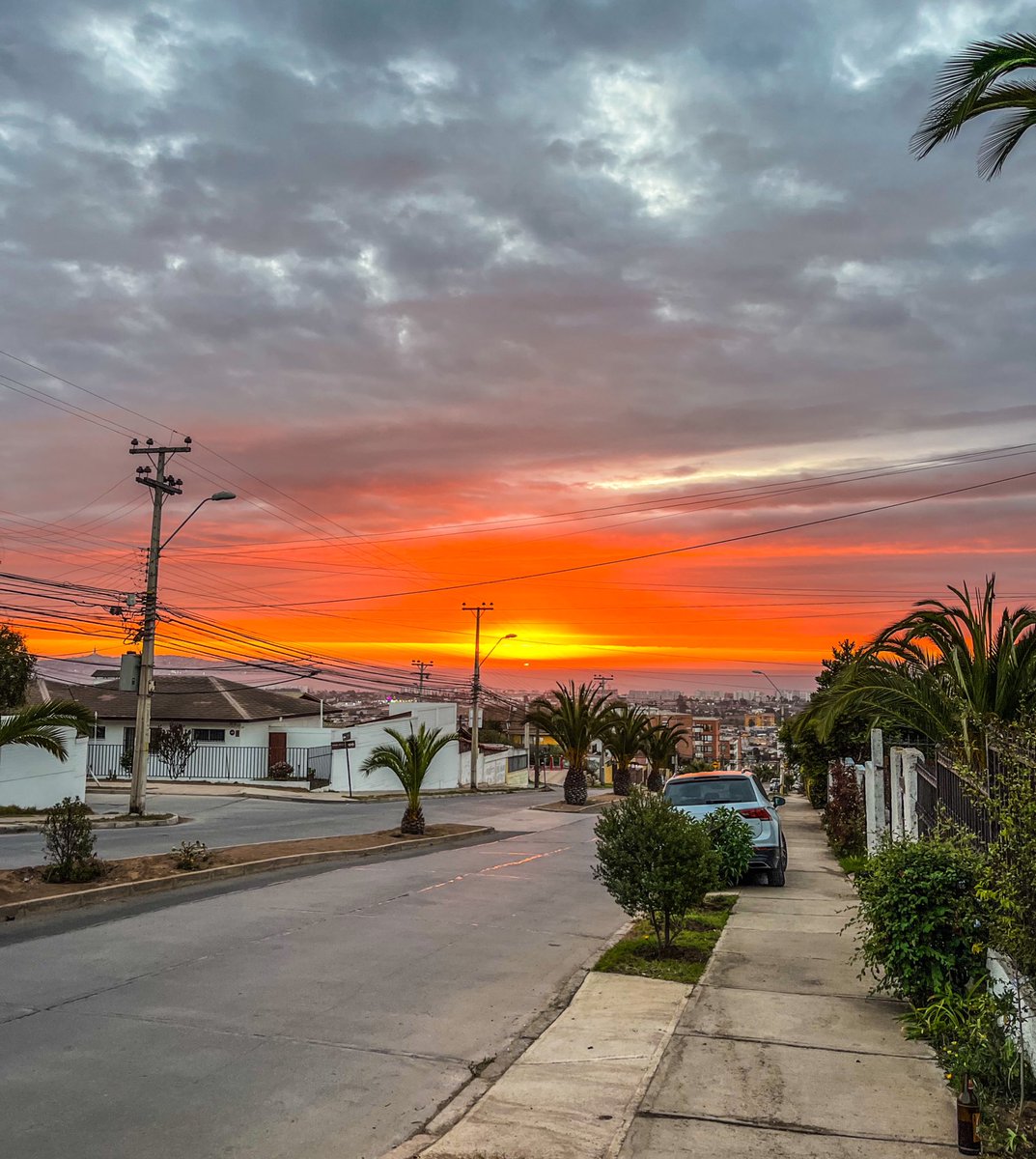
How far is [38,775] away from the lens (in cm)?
3183

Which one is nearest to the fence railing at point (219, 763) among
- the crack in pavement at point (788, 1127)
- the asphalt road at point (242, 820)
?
the asphalt road at point (242, 820)

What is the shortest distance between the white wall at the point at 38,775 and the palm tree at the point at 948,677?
82.3ft

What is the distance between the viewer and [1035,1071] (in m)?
6.06

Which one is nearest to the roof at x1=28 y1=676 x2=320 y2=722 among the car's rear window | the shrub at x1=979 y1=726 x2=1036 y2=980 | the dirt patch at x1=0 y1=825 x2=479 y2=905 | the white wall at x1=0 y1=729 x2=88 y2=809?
the white wall at x1=0 y1=729 x2=88 y2=809

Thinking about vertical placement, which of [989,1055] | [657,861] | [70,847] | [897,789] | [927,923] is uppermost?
[897,789]

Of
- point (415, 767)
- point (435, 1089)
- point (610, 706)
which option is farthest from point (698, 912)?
point (610, 706)

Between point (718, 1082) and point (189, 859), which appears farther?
point (189, 859)

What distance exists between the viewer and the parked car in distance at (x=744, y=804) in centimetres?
1587

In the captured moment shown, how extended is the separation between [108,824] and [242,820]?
142 inches

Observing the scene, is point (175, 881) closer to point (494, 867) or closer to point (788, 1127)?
point (494, 867)

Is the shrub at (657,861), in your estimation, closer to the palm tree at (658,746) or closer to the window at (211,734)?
the palm tree at (658,746)

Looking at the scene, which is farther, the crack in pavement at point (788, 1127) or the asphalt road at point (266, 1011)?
the asphalt road at point (266, 1011)

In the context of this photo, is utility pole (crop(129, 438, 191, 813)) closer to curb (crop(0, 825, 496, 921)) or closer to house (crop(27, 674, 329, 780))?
curb (crop(0, 825, 496, 921))

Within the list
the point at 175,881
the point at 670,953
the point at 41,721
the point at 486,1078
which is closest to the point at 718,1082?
the point at 486,1078
